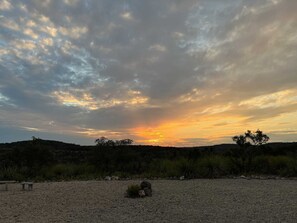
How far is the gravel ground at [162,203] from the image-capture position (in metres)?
8.62

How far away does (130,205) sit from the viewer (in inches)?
405

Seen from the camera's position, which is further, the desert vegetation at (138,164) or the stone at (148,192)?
the desert vegetation at (138,164)

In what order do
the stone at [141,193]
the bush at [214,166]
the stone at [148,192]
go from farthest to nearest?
the bush at [214,166] < the stone at [148,192] < the stone at [141,193]

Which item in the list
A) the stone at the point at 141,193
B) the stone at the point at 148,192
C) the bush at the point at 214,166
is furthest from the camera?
the bush at the point at 214,166

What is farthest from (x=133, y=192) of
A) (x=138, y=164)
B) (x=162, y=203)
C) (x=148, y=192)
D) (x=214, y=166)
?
(x=138, y=164)

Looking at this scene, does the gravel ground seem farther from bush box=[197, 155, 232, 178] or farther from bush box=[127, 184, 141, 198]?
bush box=[197, 155, 232, 178]

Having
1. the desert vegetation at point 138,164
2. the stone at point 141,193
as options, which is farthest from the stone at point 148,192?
the desert vegetation at point 138,164

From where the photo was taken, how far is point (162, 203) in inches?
410

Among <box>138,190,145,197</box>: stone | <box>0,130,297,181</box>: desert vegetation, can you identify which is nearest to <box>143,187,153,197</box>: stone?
<box>138,190,145,197</box>: stone

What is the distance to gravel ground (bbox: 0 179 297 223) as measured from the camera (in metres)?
8.62

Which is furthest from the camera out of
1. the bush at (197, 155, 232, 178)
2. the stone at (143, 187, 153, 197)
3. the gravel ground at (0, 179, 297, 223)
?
the bush at (197, 155, 232, 178)

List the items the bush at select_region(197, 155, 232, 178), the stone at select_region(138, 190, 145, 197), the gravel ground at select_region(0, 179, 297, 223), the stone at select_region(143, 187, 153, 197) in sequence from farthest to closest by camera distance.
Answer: the bush at select_region(197, 155, 232, 178) → the stone at select_region(143, 187, 153, 197) → the stone at select_region(138, 190, 145, 197) → the gravel ground at select_region(0, 179, 297, 223)

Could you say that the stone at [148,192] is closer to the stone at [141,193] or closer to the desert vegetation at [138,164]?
the stone at [141,193]

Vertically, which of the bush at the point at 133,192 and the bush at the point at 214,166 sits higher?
the bush at the point at 214,166
